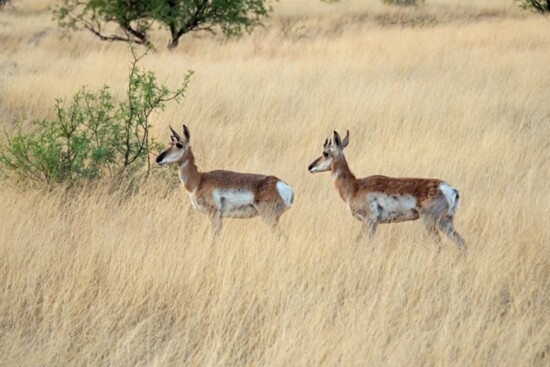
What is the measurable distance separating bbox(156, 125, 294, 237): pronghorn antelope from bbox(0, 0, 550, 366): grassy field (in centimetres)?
19

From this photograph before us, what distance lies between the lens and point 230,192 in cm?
612

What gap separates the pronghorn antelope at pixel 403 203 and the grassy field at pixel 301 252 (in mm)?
200

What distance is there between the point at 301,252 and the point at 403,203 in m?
0.90

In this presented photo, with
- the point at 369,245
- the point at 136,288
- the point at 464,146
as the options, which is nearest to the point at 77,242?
the point at 136,288

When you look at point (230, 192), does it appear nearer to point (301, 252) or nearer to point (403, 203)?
point (301, 252)

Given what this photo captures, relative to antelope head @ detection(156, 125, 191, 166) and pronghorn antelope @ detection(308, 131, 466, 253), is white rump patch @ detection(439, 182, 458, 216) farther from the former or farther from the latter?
antelope head @ detection(156, 125, 191, 166)

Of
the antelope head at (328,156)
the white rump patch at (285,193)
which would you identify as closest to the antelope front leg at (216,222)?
the white rump patch at (285,193)

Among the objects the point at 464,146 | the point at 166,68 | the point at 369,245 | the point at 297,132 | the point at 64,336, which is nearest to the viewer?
the point at 64,336

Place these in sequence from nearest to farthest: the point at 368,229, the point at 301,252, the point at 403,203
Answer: the point at 301,252 → the point at 403,203 → the point at 368,229

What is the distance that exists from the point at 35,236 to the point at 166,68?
8.05 metres

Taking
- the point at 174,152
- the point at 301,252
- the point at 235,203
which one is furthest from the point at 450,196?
the point at 174,152

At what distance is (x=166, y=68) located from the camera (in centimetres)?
1361

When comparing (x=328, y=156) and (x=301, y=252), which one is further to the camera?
(x=328, y=156)

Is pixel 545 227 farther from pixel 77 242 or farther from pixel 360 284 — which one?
pixel 77 242
